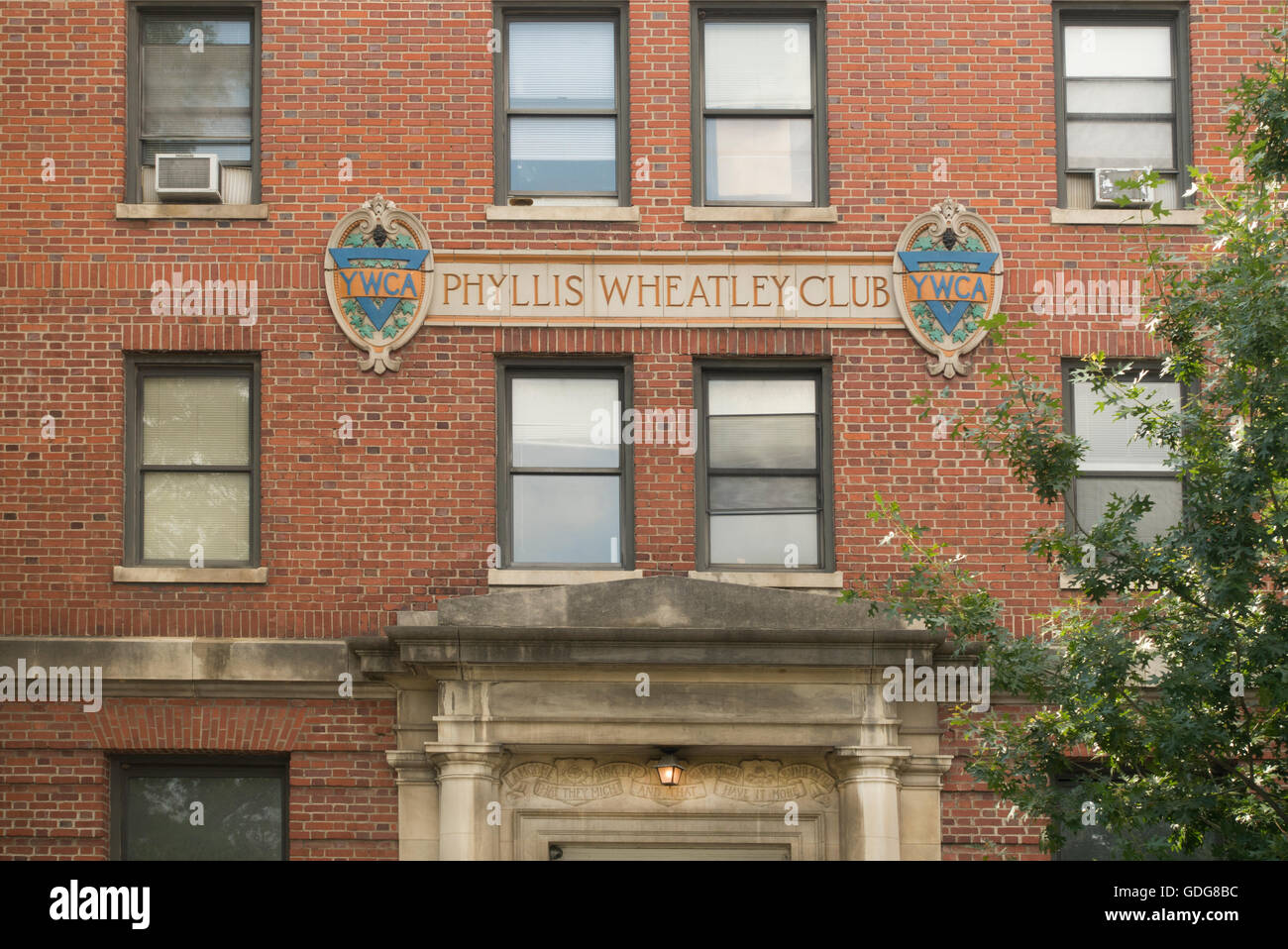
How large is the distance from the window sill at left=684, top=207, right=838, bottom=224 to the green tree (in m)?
3.90

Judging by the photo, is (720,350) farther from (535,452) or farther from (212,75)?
(212,75)

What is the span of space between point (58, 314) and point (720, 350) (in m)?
5.59

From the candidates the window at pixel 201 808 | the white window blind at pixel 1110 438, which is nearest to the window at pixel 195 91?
the window at pixel 201 808

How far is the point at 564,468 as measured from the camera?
14.8 metres

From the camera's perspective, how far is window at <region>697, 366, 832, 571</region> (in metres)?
14.7

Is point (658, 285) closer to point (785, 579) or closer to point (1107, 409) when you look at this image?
point (785, 579)

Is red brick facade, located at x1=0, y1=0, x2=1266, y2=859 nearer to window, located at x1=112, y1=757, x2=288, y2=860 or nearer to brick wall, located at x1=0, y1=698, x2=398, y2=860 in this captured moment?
brick wall, located at x1=0, y1=698, x2=398, y2=860

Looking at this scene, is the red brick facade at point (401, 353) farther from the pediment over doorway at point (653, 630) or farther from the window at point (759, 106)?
the pediment over doorway at point (653, 630)

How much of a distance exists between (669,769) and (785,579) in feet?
6.02

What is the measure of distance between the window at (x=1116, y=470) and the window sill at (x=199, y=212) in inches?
278

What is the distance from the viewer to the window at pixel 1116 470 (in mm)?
14797

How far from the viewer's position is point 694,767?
46.5ft

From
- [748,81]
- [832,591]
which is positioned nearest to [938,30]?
[748,81]

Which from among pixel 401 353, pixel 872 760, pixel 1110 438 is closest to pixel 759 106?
pixel 401 353
